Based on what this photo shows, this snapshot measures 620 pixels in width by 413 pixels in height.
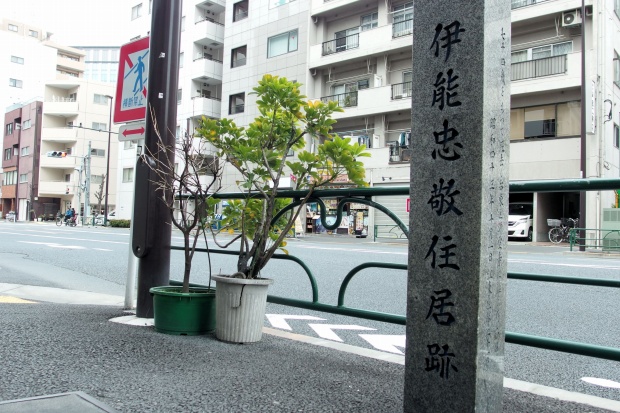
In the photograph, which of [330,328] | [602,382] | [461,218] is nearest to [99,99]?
[330,328]

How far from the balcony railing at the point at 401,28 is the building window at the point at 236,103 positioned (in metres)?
12.5

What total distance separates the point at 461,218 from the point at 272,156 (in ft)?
7.31

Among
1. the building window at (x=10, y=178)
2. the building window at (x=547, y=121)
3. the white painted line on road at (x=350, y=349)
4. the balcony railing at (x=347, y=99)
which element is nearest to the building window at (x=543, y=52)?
the building window at (x=547, y=121)

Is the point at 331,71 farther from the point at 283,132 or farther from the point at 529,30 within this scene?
the point at 283,132

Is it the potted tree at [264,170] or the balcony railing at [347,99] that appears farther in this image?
the balcony railing at [347,99]

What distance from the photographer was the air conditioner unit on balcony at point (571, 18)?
70.6 ft

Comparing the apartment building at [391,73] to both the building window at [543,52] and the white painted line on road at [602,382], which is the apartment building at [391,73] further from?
the white painted line on road at [602,382]

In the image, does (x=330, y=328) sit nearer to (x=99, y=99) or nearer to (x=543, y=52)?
(x=543, y=52)

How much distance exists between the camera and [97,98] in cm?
5812

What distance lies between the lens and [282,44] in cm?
3331

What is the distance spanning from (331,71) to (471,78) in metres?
30.0

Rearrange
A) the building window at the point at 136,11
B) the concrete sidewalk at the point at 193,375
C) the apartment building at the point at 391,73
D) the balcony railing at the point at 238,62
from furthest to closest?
1. the building window at the point at 136,11
2. the balcony railing at the point at 238,62
3. the apartment building at the point at 391,73
4. the concrete sidewalk at the point at 193,375

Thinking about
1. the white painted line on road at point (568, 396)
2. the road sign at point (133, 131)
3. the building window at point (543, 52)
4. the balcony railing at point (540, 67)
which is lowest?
the white painted line on road at point (568, 396)

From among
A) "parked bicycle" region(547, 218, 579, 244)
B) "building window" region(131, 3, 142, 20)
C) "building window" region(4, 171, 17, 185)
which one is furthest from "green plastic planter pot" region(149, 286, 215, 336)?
"building window" region(4, 171, 17, 185)
